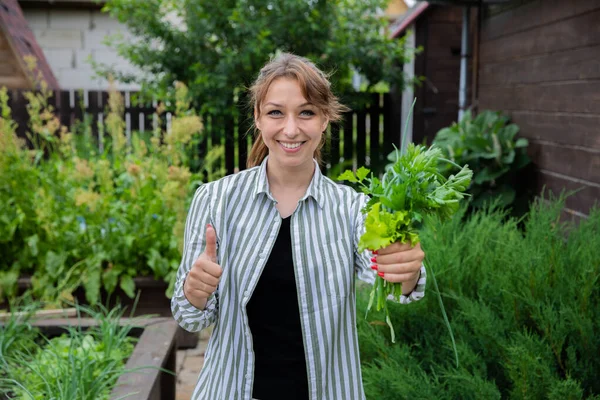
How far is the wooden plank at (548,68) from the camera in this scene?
12.7 ft

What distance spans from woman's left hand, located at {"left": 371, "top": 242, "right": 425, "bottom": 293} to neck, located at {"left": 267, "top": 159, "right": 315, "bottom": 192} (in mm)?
397

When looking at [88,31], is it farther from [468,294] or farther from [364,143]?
[468,294]

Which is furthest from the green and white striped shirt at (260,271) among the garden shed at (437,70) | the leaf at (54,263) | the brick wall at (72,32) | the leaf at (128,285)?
the brick wall at (72,32)

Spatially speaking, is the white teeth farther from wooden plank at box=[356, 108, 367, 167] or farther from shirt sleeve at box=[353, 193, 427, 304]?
wooden plank at box=[356, 108, 367, 167]

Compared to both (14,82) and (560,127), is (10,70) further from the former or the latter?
(560,127)

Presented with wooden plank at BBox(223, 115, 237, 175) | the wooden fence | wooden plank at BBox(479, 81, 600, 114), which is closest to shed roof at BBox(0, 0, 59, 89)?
the wooden fence

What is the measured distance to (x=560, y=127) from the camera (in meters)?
4.29

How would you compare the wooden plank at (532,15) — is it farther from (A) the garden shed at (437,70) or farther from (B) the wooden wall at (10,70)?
(B) the wooden wall at (10,70)

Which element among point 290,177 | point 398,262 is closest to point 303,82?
point 290,177

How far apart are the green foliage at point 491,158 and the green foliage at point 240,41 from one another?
8.54 ft

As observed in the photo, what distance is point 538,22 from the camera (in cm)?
467

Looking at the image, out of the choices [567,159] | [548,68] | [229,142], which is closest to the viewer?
[567,159]

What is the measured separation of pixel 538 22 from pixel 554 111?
0.69 m

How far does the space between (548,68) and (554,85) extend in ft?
0.53
